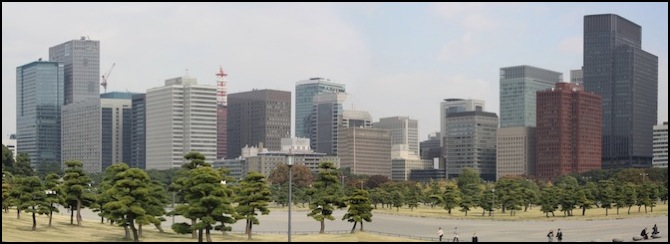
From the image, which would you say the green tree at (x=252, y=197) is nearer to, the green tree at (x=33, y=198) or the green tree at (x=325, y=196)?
the green tree at (x=325, y=196)

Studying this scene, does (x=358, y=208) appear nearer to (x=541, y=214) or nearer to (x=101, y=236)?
(x=101, y=236)

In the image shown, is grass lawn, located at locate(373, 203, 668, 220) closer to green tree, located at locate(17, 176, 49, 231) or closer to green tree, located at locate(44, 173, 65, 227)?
green tree, located at locate(44, 173, 65, 227)

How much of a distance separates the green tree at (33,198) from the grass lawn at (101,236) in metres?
1.33

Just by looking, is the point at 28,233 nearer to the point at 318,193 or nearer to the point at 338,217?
the point at 318,193

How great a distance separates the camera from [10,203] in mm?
81562

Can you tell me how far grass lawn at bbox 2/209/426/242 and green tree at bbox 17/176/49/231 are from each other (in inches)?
52.4

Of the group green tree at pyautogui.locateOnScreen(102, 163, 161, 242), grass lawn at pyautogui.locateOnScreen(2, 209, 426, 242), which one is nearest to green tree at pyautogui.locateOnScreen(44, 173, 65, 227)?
grass lawn at pyautogui.locateOnScreen(2, 209, 426, 242)

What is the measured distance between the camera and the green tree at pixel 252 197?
74.9m

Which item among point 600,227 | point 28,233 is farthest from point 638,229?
point 28,233

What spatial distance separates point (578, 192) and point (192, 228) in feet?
199

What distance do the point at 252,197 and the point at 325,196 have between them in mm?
9092

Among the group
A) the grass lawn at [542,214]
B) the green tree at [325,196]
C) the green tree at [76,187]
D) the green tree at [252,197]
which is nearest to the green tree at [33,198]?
the green tree at [76,187]

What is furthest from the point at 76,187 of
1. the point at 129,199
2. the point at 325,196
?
the point at 325,196

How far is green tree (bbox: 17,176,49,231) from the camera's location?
7844 centimetres
